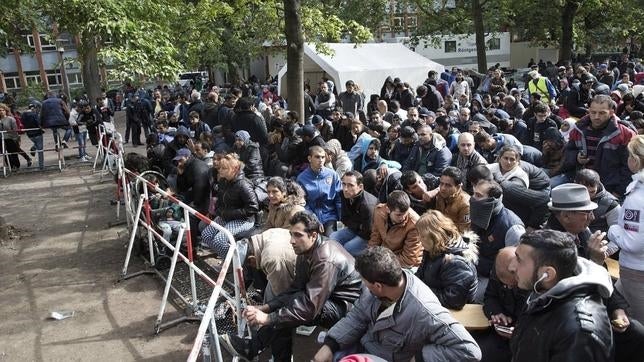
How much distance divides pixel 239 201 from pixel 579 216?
373cm

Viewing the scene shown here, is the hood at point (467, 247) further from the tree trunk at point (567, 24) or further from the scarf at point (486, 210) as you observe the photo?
the tree trunk at point (567, 24)

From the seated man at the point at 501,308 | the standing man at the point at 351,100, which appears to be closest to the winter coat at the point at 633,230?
the seated man at the point at 501,308

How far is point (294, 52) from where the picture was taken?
10336 millimetres

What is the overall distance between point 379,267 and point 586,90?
33.2ft

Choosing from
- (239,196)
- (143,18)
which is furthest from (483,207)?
(143,18)

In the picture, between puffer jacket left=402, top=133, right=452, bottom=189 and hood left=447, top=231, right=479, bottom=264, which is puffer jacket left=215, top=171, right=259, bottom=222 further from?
hood left=447, top=231, right=479, bottom=264

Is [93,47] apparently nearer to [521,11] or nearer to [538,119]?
[538,119]

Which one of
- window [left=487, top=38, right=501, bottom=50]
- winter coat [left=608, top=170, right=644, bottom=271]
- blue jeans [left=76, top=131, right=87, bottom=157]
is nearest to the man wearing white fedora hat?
winter coat [left=608, top=170, right=644, bottom=271]

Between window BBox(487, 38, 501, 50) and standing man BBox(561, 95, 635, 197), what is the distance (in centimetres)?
2925

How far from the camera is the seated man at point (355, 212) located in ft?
18.8

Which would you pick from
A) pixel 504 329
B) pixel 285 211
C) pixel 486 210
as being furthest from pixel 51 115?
pixel 504 329

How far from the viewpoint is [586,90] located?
11.3 meters

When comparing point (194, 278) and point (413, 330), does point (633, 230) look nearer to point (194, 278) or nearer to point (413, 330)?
point (413, 330)

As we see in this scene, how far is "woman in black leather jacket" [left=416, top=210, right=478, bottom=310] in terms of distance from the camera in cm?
379
